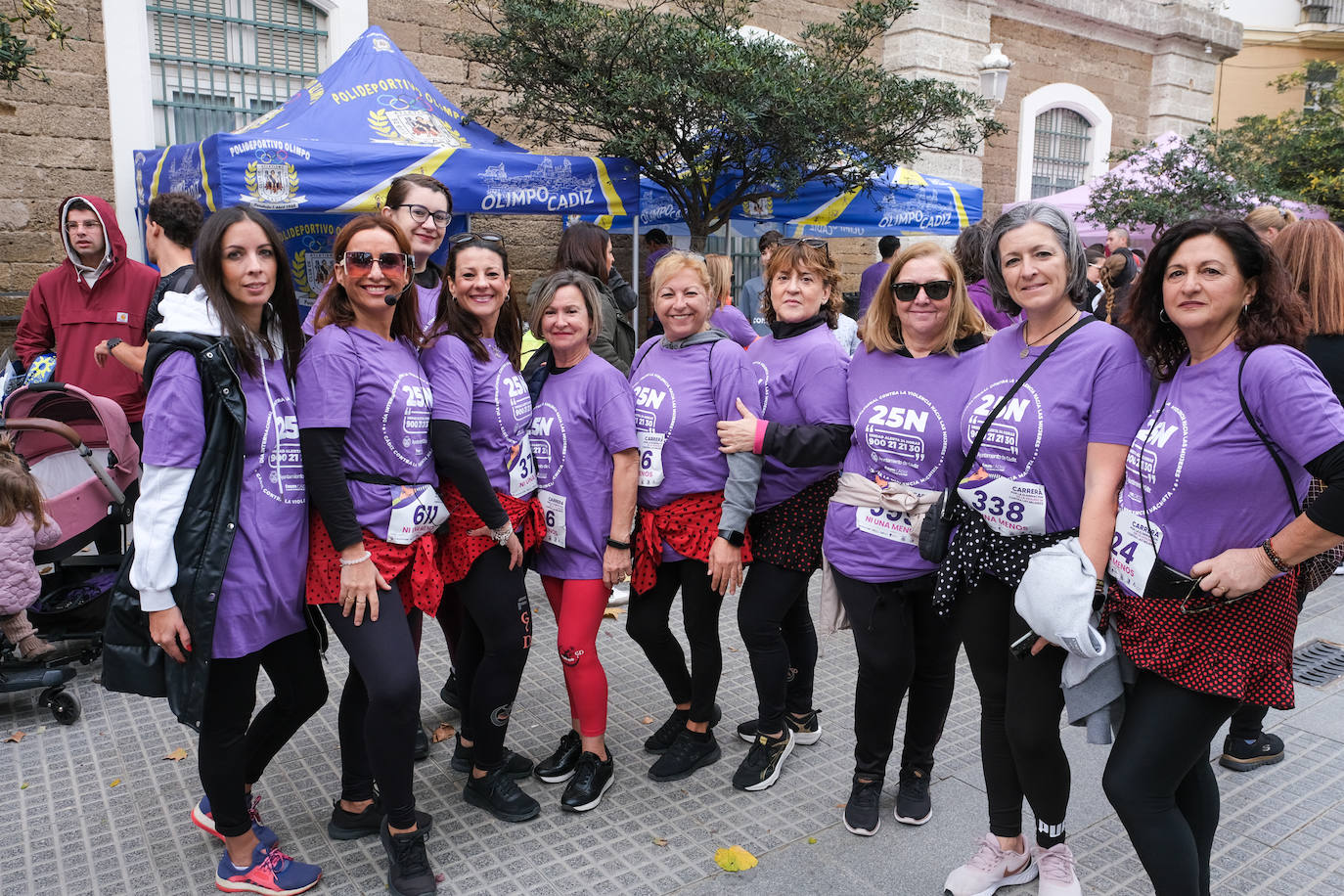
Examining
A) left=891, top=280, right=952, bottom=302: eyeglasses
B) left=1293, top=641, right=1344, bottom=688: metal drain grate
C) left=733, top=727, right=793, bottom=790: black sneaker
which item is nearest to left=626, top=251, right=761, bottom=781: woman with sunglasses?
left=733, top=727, right=793, bottom=790: black sneaker

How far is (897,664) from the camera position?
→ 3.11 m

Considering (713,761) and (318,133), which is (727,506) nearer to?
(713,761)

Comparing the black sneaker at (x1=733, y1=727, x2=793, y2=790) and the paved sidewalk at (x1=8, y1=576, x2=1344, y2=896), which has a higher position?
the black sneaker at (x1=733, y1=727, x2=793, y2=790)

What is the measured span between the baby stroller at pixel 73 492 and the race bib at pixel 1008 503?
3.73 meters

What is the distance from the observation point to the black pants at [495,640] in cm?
316

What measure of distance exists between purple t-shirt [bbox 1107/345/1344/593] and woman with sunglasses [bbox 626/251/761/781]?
134 cm

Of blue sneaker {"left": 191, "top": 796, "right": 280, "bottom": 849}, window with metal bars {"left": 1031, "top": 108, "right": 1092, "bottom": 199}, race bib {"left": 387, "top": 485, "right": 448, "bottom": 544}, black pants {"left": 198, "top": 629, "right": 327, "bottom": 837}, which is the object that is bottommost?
blue sneaker {"left": 191, "top": 796, "right": 280, "bottom": 849}

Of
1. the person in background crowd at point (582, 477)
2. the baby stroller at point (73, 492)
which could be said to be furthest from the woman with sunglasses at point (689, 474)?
the baby stroller at point (73, 492)

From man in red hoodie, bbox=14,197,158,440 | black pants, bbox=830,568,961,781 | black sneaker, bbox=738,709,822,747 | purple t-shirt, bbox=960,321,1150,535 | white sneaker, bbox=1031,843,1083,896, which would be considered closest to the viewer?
purple t-shirt, bbox=960,321,1150,535

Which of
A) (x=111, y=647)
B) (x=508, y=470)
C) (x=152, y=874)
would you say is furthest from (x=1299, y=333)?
(x=152, y=874)

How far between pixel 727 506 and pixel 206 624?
1606 millimetres

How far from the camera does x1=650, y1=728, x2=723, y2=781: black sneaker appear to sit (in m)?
3.57

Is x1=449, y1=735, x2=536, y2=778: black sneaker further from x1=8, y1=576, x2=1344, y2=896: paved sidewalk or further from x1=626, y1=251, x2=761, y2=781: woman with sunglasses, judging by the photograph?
x1=626, y1=251, x2=761, y2=781: woman with sunglasses

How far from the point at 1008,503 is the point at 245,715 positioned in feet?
7.27
